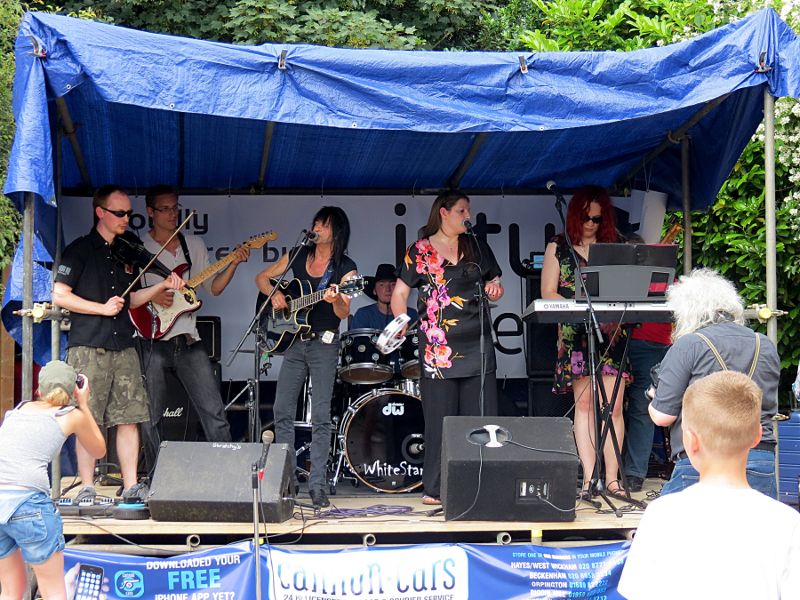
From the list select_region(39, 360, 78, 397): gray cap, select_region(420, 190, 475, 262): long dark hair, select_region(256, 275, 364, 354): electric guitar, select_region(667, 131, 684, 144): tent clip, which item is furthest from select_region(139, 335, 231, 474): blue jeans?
select_region(667, 131, 684, 144): tent clip

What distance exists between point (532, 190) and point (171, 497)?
3573mm

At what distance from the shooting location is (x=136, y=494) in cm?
520

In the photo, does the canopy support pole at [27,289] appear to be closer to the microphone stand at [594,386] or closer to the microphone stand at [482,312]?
the microphone stand at [482,312]

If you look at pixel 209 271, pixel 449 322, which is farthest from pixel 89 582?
pixel 449 322

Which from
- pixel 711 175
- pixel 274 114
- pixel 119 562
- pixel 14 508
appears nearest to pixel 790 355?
pixel 711 175

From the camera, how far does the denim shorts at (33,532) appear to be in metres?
4.03

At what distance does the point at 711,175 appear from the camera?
20.2 feet

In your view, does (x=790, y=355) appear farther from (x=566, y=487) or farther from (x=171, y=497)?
(x=171, y=497)

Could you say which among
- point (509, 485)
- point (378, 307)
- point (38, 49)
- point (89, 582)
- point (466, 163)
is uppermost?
point (38, 49)

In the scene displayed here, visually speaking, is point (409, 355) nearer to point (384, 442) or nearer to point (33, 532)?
point (384, 442)

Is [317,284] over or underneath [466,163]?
underneath

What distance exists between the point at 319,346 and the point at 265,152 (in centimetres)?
148

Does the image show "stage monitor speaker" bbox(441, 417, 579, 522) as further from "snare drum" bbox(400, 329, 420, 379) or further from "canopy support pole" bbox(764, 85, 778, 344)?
"snare drum" bbox(400, 329, 420, 379)

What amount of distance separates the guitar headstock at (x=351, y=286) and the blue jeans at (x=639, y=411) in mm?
1859
